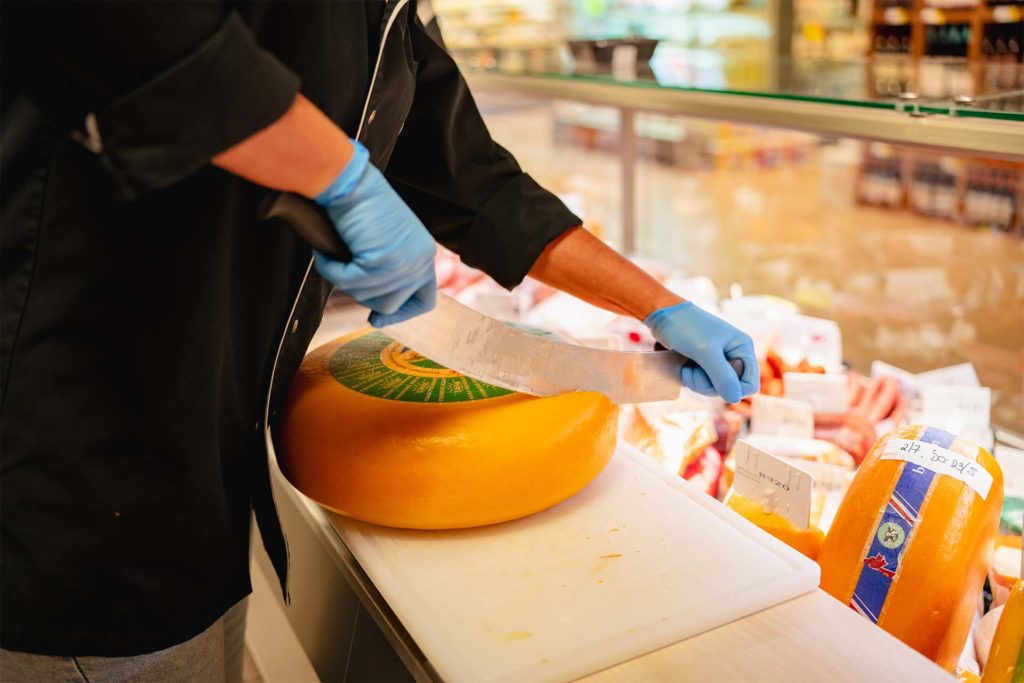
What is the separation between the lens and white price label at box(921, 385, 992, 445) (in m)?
1.69

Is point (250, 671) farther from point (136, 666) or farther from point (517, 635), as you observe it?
point (517, 635)

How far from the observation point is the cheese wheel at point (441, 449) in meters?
1.17

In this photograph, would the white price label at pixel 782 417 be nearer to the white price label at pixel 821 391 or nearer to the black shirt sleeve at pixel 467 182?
the white price label at pixel 821 391

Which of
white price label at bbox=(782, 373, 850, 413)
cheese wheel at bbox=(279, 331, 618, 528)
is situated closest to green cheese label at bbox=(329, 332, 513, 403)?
cheese wheel at bbox=(279, 331, 618, 528)

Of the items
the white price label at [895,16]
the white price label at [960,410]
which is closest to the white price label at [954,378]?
the white price label at [960,410]

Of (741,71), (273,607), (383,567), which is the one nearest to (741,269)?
(741,71)

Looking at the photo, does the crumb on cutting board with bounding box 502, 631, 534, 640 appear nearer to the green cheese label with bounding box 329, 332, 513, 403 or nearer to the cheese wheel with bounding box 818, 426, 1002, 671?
the green cheese label with bounding box 329, 332, 513, 403

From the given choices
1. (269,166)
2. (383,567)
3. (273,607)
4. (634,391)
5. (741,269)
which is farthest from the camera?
(741,269)

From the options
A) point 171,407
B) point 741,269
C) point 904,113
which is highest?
point 904,113

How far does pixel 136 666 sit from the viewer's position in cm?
107

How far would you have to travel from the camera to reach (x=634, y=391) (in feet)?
4.26

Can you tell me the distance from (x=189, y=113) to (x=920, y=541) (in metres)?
1.00

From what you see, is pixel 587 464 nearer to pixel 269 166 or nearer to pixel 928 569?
pixel 928 569

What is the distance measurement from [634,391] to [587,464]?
5.1 inches
